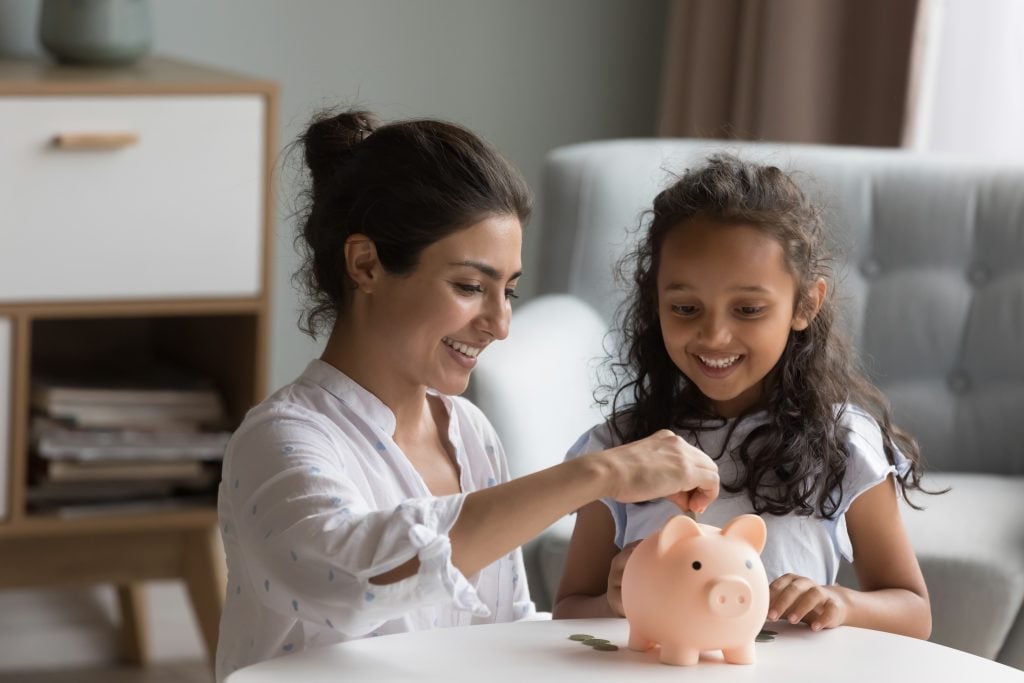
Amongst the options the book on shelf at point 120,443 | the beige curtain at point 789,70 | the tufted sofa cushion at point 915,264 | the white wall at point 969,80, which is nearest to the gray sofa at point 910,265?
the tufted sofa cushion at point 915,264

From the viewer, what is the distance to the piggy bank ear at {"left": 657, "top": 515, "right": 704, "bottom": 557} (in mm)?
1171

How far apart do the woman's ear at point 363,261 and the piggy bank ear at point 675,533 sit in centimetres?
39

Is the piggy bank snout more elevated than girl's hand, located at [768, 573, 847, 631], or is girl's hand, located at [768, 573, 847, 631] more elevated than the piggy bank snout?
the piggy bank snout

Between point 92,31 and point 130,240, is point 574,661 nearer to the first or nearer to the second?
point 130,240

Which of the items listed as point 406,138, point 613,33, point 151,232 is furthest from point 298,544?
point 613,33

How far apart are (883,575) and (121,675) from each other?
1.53 m

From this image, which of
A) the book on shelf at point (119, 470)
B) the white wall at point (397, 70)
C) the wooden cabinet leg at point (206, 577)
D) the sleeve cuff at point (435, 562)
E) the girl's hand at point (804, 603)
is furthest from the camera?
the white wall at point (397, 70)

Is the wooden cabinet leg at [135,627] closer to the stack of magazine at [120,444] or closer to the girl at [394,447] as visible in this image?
the stack of magazine at [120,444]

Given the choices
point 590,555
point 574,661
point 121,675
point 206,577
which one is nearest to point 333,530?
point 574,661

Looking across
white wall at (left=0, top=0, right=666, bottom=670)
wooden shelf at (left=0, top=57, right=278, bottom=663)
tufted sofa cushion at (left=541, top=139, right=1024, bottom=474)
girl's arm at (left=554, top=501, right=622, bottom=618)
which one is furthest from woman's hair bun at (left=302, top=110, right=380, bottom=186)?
white wall at (left=0, top=0, right=666, bottom=670)

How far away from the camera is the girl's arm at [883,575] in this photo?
1380 mm

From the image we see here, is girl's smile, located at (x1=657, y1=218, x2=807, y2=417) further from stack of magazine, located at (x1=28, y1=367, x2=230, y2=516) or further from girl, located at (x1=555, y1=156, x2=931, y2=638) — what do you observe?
stack of magazine, located at (x1=28, y1=367, x2=230, y2=516)

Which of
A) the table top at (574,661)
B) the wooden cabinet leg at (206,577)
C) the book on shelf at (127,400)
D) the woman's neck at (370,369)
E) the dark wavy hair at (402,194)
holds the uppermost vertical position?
the dark wavy hair at (402,194)

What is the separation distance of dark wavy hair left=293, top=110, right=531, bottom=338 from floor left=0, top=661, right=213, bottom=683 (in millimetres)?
1301
